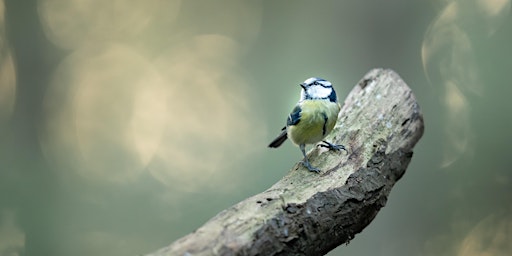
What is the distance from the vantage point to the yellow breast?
1798mm

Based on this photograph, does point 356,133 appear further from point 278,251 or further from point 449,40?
point 449,40

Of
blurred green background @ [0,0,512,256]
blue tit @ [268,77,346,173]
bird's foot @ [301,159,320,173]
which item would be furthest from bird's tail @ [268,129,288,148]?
blurred green background @ [0,0,512,256]

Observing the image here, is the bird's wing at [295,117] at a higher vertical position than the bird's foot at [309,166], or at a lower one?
higher

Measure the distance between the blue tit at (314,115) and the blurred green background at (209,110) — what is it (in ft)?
5.53

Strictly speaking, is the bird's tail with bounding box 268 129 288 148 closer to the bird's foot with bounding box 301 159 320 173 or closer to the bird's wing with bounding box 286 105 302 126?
the bird's wing with bounding box 286 105 302 126

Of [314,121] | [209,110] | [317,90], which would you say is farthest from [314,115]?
[209,110]

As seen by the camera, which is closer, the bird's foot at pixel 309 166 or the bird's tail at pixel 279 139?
the bird's foot at pixel 309 166

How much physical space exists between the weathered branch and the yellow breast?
0.25 feet

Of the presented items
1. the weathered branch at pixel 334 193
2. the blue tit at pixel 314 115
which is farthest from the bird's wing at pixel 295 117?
the weathered branch at pixel 334 193

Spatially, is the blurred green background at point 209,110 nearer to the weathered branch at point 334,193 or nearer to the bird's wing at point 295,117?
the weathered branch at point 334,193

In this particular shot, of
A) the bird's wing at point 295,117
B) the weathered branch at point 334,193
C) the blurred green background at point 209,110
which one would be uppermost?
the blurred green background at point 209,110

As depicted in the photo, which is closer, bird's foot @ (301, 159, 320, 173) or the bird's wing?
bird's foot @ (301, 159, 320, 173)

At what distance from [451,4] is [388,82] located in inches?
68.7

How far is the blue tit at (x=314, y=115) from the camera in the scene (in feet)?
5.91
